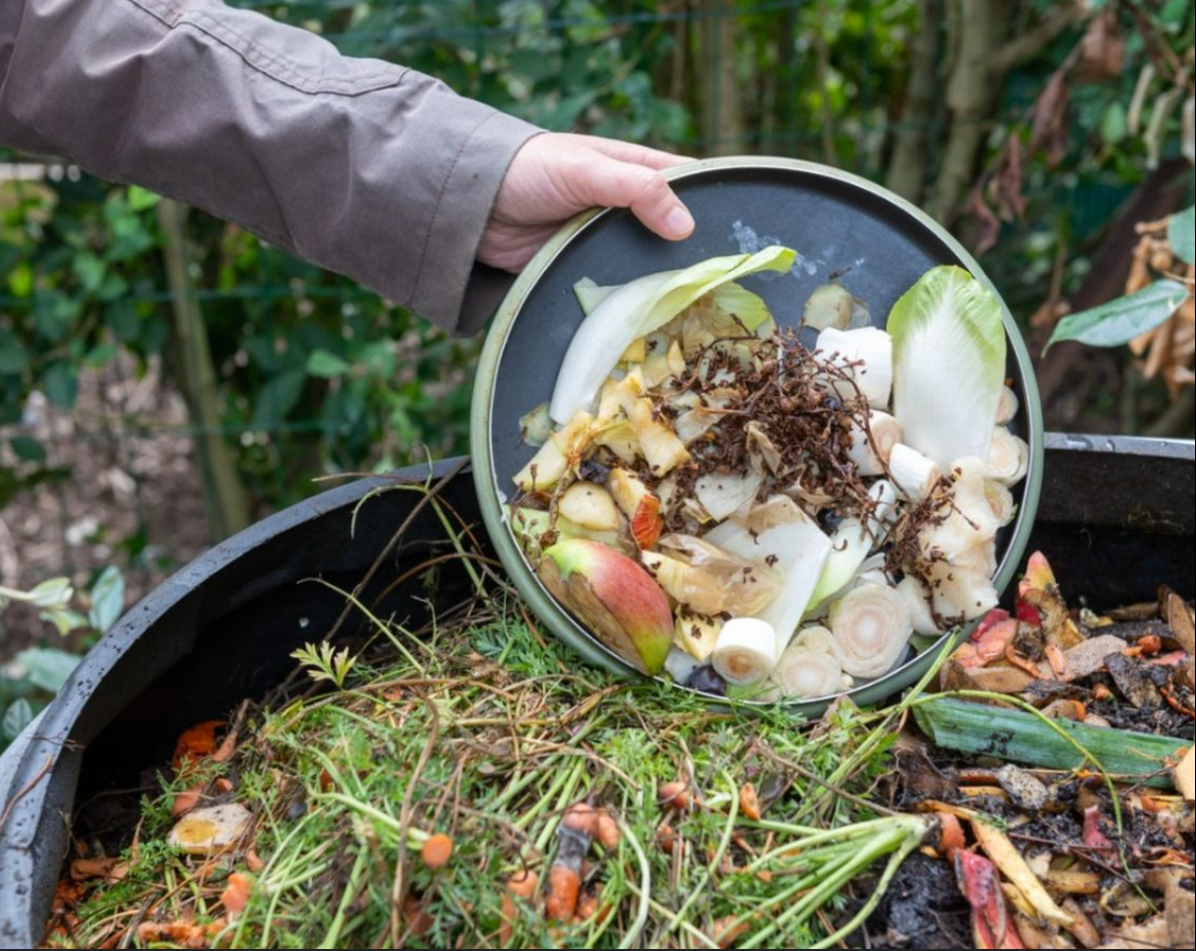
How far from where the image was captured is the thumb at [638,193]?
4.34 ft

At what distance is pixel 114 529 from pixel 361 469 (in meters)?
1.24

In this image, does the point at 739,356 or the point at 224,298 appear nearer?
the point at 739,356

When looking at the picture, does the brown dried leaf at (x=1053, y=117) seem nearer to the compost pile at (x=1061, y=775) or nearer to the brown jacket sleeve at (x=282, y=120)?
the compost pile at (x=1061, y=775)

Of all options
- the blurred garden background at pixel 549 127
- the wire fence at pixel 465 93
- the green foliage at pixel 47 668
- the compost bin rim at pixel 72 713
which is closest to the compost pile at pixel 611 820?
the compost bin rim at pixel 72 713

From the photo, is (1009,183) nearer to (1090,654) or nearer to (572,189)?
(1090,654)

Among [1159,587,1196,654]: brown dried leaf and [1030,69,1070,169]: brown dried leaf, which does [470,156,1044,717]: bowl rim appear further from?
[1030,69,1070,169]: brown dried leaf

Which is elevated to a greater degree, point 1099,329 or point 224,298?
point 1099,329

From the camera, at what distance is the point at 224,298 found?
9.03ft

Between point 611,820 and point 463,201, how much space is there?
2.32 feet

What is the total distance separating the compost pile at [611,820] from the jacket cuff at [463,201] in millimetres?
372

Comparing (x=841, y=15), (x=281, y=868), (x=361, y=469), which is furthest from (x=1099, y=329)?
(x=841, y=15)

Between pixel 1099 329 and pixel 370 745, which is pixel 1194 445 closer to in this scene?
pixel 1099 329

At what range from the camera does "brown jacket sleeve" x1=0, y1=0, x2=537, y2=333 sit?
4.58ft

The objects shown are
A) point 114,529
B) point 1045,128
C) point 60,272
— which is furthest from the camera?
point 114,529
